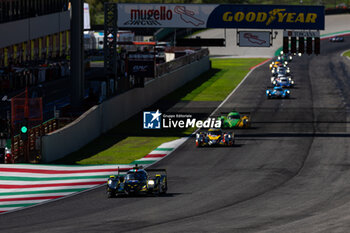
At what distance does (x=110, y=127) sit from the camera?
48219 millimetres

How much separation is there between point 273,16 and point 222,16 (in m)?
3.30

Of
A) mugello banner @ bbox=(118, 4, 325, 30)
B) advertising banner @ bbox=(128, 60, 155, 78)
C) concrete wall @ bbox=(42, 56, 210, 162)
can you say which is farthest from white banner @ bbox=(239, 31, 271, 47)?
concrete wall @ bbox=(42, 56, 210, 162)

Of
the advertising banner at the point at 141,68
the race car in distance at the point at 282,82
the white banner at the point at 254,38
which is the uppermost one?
the white banner at the point at 254,38

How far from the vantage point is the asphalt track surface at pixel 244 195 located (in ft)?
74.1

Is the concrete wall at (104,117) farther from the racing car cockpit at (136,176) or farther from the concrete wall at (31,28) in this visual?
the concrete wall at (31,28)

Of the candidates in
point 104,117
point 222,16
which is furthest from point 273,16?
point 104,117

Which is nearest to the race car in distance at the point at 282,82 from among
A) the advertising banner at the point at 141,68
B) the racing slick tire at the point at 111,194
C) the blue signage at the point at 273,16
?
the advertising banner at the point at 141,68

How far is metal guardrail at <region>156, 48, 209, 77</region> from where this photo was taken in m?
66.4

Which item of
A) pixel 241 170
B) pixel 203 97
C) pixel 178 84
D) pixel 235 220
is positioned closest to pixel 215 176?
pixel 241 170

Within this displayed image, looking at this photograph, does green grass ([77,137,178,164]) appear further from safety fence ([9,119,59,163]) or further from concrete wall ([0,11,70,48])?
concrete wall ([0,11,70,48])

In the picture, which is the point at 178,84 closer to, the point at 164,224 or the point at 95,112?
the point at 95,112

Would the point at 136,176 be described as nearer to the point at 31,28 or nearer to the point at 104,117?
the point at 104,117

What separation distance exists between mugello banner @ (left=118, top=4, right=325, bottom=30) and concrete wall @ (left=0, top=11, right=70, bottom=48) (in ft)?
88.9

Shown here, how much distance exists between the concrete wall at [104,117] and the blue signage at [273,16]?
837cm
